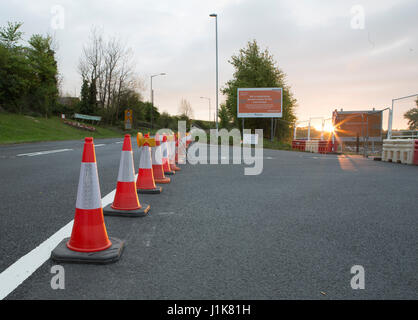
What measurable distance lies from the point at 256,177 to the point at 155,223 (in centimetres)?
455

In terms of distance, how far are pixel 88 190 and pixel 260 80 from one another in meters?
49.3

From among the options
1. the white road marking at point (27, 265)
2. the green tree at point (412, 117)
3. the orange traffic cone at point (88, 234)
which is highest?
the green tree at point (412, 117)

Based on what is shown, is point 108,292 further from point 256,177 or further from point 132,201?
point 256,177

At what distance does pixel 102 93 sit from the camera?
61312 mm

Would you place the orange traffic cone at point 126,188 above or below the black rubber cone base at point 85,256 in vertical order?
above

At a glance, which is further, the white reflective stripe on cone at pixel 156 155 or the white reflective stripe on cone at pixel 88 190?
the white reflective stripe on cone at pixel 156 155

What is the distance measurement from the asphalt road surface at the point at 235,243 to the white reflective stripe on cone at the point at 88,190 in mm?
499

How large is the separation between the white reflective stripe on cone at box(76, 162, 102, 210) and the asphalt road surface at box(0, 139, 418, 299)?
0.50 metres

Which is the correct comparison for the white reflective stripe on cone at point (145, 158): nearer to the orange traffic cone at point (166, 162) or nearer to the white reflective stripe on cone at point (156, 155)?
the white reflective stripe on cone at point (156, 155)

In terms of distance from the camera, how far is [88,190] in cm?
287

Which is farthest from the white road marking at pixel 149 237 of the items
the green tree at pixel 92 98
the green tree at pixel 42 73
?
the green tree at pixel 92 98

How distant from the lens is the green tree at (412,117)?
12695 mm
